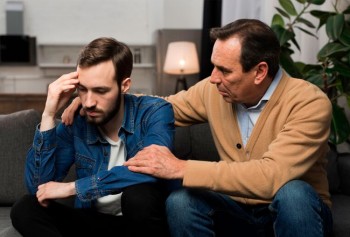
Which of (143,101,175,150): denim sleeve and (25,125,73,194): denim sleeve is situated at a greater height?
(143,101,175,150): denim sleeve

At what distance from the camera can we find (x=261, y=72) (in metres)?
1.55

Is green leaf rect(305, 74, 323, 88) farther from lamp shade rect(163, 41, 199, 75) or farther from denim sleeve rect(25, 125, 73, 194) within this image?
lamp shade rect(163, 41, 199, 75)

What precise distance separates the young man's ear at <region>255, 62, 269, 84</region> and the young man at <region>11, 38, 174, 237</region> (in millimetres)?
288

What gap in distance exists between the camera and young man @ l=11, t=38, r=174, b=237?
1362mm

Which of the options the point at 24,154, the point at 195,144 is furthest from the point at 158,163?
the point at 24,154

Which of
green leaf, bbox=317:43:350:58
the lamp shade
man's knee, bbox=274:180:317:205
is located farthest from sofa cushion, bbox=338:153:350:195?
the lamp shade

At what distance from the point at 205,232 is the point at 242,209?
0.61 ft

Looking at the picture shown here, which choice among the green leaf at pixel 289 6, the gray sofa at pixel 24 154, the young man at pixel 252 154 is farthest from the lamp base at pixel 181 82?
the young man at pixel 252 154

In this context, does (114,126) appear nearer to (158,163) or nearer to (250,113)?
(158,163)

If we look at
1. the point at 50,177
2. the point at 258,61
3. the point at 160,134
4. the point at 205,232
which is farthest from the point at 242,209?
the point at 50,177

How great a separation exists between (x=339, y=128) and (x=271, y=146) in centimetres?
97

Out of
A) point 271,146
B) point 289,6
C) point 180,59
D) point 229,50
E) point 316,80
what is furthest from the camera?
point 180,59

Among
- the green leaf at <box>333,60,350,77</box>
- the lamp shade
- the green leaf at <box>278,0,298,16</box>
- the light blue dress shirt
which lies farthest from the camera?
the lamp shade

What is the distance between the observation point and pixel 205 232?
1402 millimetres
